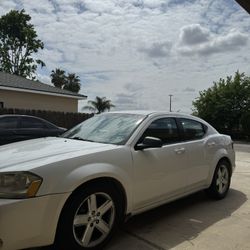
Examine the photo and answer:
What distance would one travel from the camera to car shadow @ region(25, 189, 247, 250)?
4469 millimetres

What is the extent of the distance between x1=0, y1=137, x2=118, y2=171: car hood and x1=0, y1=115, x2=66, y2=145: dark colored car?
593cm

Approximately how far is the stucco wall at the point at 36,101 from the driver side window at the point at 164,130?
15.7 meters

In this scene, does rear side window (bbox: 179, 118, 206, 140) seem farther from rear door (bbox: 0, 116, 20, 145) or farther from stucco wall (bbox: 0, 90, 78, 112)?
stucco wall (bbox: 0, 90, 78, 112)

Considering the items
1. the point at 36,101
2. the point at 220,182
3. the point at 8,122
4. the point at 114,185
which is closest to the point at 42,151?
the point at 114,185

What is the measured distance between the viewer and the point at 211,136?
6.46 meters

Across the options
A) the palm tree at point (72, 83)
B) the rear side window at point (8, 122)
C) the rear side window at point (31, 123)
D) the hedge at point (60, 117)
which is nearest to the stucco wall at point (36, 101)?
the hedge at point (60, 117)

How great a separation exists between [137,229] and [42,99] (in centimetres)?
1777

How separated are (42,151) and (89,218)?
879 mm

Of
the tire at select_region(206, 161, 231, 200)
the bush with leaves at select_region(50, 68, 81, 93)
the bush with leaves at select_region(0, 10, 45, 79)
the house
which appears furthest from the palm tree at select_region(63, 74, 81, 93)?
the tire at select_region(206, 161, 231, 200)

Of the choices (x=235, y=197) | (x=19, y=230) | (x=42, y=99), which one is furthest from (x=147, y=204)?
(x=42, y=99)

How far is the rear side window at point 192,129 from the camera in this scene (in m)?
5.90

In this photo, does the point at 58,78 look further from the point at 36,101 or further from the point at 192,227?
the point at 192,227

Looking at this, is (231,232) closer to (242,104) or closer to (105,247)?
(105,247)

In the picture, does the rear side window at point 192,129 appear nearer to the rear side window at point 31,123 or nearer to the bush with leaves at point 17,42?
the rear side window at point 31,123
